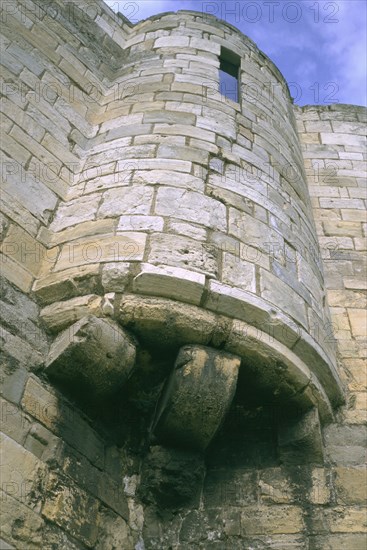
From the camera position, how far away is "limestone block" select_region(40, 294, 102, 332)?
322 centimetres

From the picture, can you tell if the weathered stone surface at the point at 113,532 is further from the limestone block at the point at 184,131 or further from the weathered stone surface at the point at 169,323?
the limestone block at the point at 184,131

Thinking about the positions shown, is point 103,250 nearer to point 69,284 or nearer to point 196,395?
point 69,284

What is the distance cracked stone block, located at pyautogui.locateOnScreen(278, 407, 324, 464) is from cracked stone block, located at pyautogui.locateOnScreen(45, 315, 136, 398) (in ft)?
3.28

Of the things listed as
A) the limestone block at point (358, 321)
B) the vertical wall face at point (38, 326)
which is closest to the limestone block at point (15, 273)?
the vertical wall face at point (38, 326)

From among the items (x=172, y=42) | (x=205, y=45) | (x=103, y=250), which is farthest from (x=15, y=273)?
(x=205, y=45)

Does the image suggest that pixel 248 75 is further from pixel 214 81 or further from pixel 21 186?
pixel 21 186

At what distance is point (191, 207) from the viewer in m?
3.75

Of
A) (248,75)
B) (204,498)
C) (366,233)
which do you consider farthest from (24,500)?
(248,75)

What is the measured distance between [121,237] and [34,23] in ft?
9.18

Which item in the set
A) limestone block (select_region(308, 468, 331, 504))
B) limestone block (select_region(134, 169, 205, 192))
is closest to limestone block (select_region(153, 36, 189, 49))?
limestone block (select_region(134, 169, 205, 192))

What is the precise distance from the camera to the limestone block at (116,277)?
3.25 metres

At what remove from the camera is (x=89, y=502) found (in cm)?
292

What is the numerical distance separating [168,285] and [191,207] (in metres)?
0.71

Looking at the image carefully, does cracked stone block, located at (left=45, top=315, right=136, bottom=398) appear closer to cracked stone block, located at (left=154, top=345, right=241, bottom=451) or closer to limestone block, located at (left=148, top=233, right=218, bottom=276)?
cracked stone block, located at (left=154, top=345, right=241, bottom=451)
